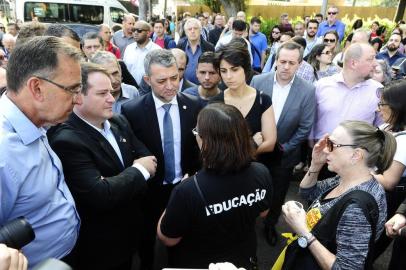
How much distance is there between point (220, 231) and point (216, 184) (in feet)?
0.91

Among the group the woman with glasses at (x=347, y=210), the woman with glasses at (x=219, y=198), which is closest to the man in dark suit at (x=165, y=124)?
the woman with glasses at (x=219, y=198)

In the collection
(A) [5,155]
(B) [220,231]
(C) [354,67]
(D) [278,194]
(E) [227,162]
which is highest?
(C) [354,67]

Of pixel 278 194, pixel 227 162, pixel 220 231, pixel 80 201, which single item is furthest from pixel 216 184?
pixel 278 194

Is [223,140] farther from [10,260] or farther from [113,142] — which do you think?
[10,260]

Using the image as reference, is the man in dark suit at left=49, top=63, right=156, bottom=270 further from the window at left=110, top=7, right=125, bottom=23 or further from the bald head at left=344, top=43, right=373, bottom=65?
the window at left=110, top=7, right=125, bottom=23

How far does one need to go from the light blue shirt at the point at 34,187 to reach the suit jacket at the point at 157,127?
0.94 metres

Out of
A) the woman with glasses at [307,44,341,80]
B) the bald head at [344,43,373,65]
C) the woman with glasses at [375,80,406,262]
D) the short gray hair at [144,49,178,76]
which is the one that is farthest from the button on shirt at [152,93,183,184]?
the woman with glasses at [307,44,341,80]

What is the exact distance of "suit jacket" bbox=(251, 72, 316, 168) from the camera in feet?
10.9

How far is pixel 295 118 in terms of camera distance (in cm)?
333

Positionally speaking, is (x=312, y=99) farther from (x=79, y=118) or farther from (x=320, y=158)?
(x=79, y=118)

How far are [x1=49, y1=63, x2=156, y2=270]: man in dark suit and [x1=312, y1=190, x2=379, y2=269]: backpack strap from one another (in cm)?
109

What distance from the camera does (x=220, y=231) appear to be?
177 centimetres

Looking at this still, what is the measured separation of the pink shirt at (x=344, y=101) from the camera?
3.37 meters

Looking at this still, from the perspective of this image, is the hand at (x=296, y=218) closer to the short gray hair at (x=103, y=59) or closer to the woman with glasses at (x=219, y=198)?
the woman with glasses at (x=219, y=198)
